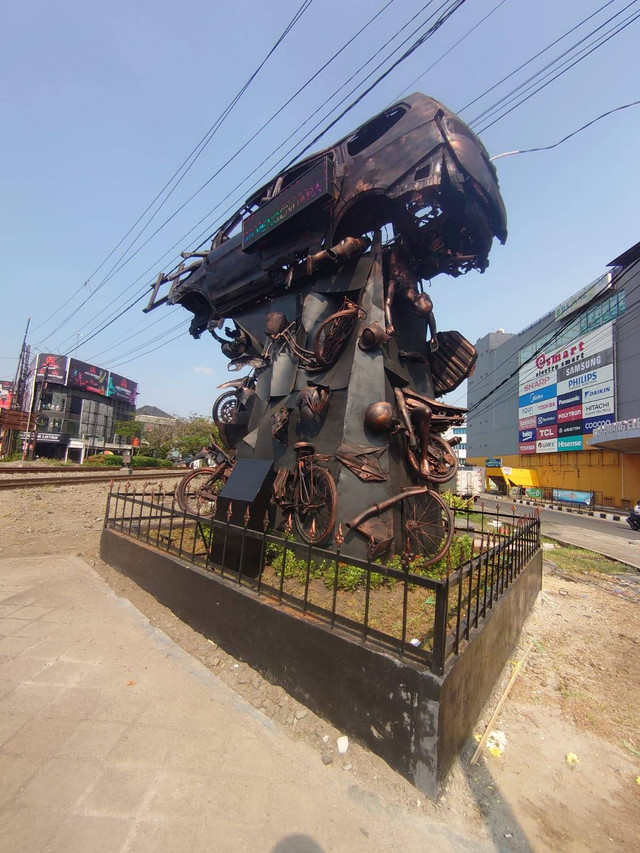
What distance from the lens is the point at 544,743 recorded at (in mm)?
3436

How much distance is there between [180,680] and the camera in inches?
155

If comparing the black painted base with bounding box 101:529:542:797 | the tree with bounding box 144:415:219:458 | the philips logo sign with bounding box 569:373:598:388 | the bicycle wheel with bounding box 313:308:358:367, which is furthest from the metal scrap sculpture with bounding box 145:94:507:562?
the tree with bounding box 144:415:219:458

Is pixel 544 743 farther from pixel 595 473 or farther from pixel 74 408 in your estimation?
pixel 74 408

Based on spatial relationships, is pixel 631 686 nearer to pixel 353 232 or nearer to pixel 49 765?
pixel 49 765

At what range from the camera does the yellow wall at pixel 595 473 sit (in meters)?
30.3

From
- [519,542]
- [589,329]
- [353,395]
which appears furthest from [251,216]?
[589,329]

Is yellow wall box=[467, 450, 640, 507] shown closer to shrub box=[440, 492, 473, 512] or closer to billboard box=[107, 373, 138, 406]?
shrub box=[440, 492, 473, 512]

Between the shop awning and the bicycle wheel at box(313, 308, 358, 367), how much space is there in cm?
3878

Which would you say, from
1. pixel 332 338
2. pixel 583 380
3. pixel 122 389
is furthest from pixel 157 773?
pixel 122 389

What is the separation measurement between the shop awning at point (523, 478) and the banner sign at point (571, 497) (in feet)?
11.9

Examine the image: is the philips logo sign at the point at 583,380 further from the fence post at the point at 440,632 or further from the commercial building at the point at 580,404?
the fence post at the point at 440,632

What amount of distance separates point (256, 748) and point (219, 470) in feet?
20.3

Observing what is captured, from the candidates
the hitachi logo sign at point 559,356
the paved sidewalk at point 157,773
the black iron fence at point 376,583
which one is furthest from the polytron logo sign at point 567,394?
the paved sidewalk at point 157,773

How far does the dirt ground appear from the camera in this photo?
259cm
